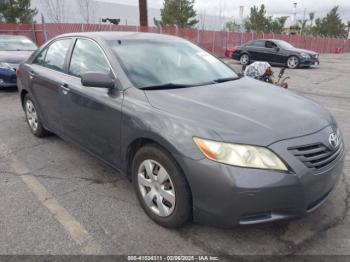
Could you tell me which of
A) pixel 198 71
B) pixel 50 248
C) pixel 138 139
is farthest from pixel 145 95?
pixel 50 248

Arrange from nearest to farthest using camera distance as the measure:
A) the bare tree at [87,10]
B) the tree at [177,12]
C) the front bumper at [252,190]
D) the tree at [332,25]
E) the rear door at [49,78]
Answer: the front bumper at [252,190] < the rear door at [49,78] < the bare tree at [87,10] < the tree at [177,12] < the tree at [332,25]

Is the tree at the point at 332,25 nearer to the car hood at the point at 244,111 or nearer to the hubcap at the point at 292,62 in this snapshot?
the hubcap at the point at 292,62

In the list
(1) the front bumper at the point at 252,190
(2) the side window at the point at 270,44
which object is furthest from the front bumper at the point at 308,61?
(1) the front bumper at the point at 252,190

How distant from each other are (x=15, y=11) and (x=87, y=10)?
16.7 feet

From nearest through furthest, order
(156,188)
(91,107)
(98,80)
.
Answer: (156,188)
(98,80)
(91,107)

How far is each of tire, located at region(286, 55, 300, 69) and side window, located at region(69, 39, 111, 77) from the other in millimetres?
14830

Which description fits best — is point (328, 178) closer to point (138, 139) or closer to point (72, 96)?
point (138, 139)

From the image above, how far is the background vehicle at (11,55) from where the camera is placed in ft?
26.6

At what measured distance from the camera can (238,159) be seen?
2.20 m

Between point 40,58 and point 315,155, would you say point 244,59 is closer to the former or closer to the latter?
point 40,58

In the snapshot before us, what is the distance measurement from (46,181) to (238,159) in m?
2.29

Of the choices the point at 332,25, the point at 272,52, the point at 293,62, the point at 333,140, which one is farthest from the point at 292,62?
the point at 332,25

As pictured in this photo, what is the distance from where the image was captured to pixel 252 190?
214 centimetres

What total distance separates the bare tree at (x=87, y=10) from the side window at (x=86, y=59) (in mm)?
22666
